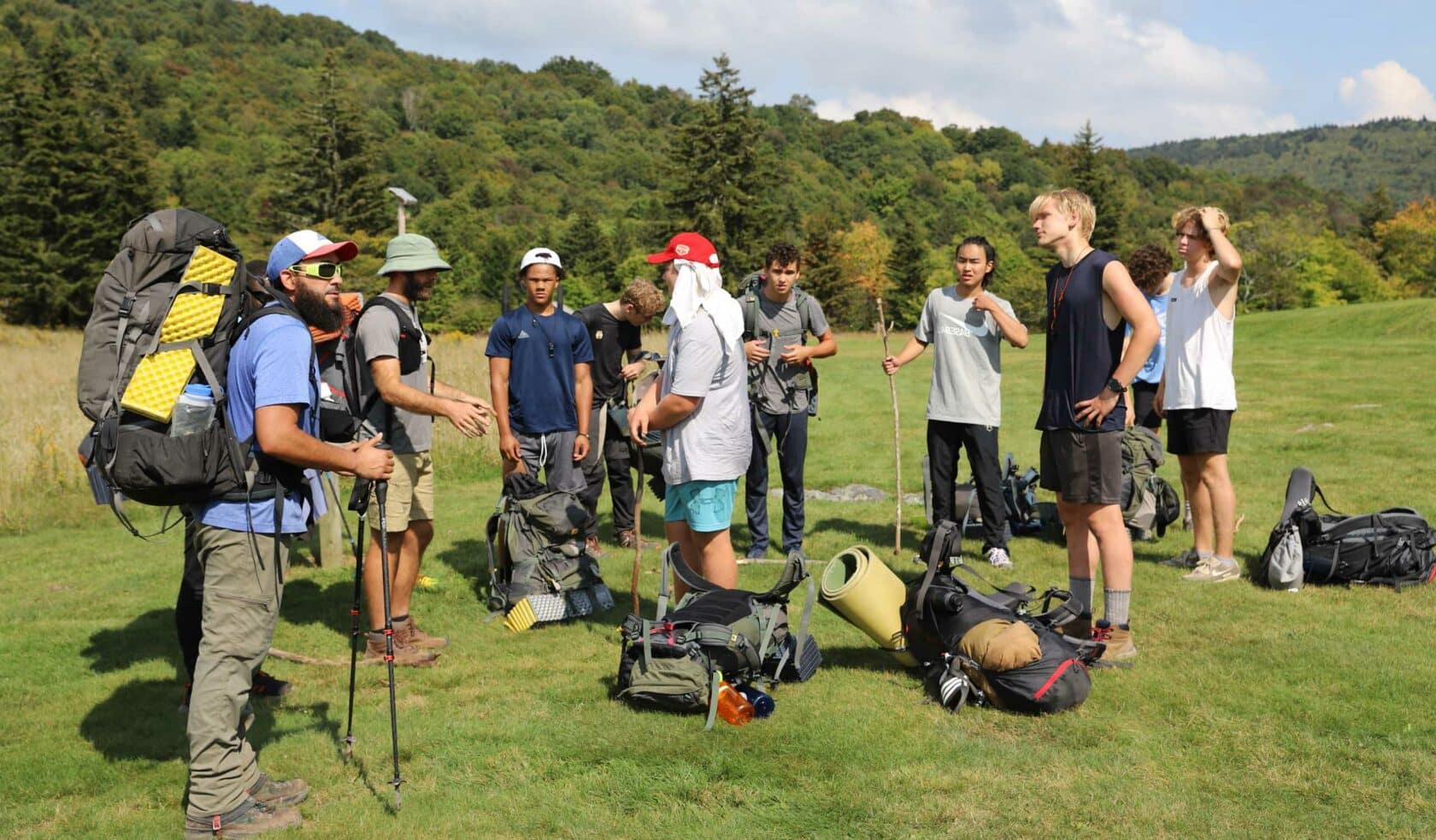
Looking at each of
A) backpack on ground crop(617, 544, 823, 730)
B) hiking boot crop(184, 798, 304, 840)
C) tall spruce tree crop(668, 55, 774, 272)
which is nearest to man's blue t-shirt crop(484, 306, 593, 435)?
backpack on ground crop(617, 544, 823, 730)

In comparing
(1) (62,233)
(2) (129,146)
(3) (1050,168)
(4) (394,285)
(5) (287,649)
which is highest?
(3) (1050,168)

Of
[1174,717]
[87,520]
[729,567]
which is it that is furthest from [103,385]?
[87,520]

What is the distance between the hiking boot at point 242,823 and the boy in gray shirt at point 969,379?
4.97 metres

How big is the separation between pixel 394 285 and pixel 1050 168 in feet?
571

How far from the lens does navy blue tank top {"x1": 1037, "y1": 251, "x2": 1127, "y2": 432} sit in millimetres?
5297

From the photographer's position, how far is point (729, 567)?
224 inches

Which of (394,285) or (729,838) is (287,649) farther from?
(729,838)

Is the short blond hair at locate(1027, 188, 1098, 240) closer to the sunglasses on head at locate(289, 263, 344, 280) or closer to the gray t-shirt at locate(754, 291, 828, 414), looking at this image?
the gray t-shirt at locate(754, 291, 828, 414)

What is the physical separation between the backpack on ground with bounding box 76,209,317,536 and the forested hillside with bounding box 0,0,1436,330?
4646 cm

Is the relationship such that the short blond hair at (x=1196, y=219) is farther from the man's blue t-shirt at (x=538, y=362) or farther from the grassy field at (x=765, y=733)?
the man's blue t-shirt at (x=538, y=362)

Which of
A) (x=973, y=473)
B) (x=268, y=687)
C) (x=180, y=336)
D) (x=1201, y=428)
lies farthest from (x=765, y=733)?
(x=1201, y=428)

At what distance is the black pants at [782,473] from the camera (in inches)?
304

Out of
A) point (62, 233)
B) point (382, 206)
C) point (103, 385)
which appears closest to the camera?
point (103, 385)

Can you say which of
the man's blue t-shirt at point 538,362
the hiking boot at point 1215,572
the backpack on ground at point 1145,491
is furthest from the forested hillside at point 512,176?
the hiking boot at point 1215,572
